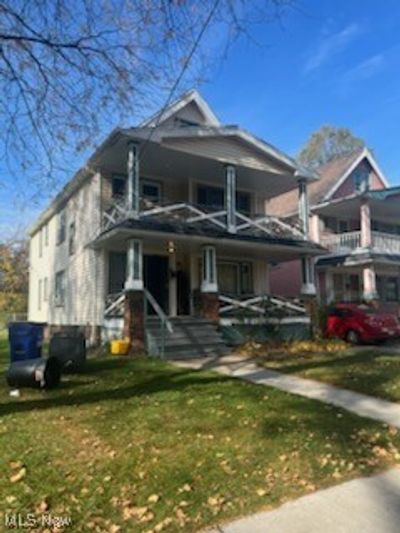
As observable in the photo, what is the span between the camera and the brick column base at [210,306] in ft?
51.5

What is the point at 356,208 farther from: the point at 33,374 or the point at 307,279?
the point at 33,374

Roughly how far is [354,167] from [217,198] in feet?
39.5

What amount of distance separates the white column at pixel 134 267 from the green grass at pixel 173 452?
19.6ft

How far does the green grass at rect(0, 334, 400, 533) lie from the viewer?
3.94 meters

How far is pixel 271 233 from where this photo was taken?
1781 cm

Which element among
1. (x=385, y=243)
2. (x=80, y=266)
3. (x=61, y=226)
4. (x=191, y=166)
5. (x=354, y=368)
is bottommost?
(x=354, y=368)

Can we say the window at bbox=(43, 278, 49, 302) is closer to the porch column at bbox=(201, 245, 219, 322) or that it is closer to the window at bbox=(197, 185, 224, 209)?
the window at bbox=(197, 185, 224, 209)

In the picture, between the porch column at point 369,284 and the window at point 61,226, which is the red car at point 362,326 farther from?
the window at point 61,226

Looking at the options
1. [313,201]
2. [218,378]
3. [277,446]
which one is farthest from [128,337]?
[313,201]

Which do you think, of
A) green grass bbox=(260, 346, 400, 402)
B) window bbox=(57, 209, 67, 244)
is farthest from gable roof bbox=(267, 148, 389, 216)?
green grass bbox=(260, 346, 400, 402)

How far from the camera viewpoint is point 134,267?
563 inches

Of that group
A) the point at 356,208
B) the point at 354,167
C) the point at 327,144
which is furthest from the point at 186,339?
the point at 327,144

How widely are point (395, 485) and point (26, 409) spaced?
548 cm

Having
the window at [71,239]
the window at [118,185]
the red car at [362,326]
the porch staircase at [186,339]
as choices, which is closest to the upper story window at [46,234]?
the window at [71,239]
